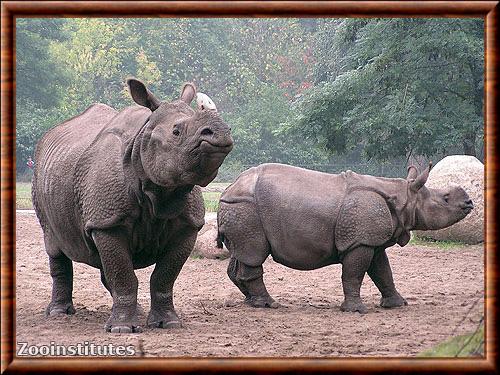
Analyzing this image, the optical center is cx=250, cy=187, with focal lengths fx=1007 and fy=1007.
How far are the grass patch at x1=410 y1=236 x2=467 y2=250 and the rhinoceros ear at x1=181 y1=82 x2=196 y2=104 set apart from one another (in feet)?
25.3

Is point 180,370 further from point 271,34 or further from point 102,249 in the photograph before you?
point 271,34

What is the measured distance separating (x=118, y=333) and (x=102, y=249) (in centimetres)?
73

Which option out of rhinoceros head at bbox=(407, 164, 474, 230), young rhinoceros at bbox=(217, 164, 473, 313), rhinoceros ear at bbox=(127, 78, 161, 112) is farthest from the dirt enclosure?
rhinoceros ear at bbox=(127, 78, 161, 112)

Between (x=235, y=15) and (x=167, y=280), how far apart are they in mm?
3598

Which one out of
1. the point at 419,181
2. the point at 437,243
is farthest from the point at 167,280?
the point at 437,243

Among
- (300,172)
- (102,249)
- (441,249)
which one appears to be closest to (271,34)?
(441,249)

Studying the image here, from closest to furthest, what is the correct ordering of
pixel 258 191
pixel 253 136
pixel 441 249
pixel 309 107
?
pixel 258 191 → pixel 441 249 → pixel 309 107 → pixel 253 136

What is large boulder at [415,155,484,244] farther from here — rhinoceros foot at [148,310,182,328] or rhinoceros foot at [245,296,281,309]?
rhinoceros foot at [148,310,182,328]

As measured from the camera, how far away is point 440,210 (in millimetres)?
10625

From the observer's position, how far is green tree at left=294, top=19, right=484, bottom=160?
634 inches

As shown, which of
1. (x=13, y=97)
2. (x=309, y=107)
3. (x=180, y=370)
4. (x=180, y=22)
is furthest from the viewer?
(x=180, y=22)

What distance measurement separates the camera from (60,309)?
9797mm

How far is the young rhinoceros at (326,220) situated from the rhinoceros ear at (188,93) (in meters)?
1.99

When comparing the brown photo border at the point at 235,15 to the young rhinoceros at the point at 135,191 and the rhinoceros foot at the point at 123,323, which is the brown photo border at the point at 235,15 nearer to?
the young rhinoceros at the point at 135,191
